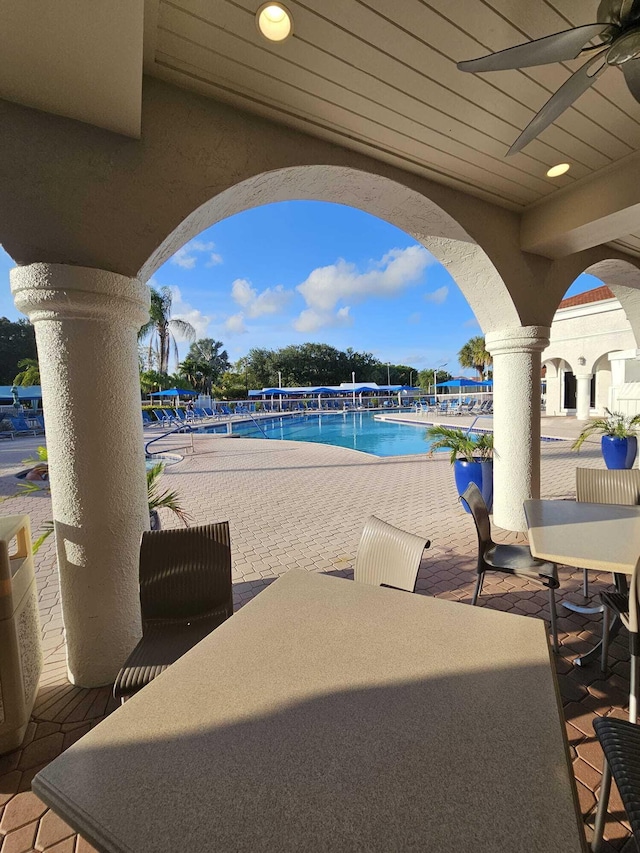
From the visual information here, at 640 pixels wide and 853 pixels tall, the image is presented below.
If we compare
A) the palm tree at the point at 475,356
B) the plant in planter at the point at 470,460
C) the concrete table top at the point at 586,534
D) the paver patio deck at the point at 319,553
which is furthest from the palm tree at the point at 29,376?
the palm tree at the point at 475,356

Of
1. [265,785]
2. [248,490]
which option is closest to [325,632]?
[265,785]

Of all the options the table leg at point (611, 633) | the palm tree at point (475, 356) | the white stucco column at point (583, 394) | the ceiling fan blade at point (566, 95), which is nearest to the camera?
the ceiling fan blade at point (566, 95)

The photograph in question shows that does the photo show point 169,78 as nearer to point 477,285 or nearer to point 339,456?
point 477,285

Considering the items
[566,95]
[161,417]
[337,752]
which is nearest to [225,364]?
[161,417]

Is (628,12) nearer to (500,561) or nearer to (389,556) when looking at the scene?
(389,556)

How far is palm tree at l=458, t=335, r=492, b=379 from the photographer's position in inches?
1428

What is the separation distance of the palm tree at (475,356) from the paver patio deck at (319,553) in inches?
1056

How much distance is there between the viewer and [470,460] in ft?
18.6

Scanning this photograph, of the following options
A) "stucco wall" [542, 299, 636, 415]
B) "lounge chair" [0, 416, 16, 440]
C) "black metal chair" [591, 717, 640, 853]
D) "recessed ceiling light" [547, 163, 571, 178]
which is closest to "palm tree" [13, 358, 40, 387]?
"lounge chair" [0, 416, 16, 440]

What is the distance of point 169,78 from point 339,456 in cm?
934

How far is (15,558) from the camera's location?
225 centimetres

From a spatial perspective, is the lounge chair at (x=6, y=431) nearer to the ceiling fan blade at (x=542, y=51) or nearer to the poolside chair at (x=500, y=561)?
the poolside chair at (x=500, y=561)

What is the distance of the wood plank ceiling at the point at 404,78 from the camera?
6.52ft

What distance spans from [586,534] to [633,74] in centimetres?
243
